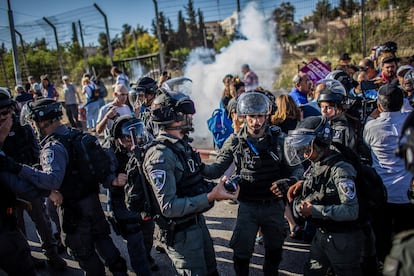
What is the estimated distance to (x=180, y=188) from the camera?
254cm

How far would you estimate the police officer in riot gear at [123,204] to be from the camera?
10.4 feet

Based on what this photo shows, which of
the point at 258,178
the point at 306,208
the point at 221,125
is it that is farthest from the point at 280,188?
the point at 221,125

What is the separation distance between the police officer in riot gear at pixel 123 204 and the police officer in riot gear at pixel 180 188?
67 centimetres

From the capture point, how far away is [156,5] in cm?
1066

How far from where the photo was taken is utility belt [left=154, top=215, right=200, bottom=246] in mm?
2506

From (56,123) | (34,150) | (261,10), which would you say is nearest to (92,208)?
(56,123)

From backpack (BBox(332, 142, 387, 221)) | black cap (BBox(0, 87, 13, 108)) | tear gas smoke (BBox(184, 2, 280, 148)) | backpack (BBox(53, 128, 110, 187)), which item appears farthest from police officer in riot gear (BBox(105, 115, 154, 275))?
tear gas smoke (BBox(184, 2, 280, 148))

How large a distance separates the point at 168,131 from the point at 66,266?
2560mm

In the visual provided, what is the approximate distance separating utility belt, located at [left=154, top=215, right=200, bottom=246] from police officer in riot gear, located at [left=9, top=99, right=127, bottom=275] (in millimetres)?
814

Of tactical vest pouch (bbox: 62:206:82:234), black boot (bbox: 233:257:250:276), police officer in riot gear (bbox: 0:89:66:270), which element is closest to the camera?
tactical vest pouch (bbox: 62:206:82:234)

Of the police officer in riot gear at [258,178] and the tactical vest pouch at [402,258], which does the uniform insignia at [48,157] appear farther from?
the tactical vest pouch at [402,258]

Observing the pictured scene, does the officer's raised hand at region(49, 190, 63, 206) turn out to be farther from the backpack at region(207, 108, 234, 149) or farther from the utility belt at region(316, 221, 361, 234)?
the backpack at region(207, 108, 234, 149)

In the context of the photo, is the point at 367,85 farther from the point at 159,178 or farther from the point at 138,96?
the point at 159,178

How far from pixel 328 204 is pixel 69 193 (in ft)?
6.94
